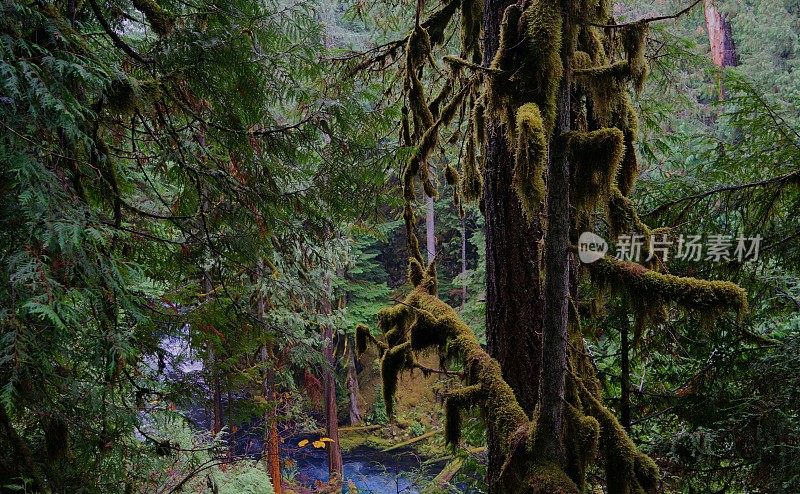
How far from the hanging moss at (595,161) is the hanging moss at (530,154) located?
14 centimetres

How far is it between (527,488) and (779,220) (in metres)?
2.91

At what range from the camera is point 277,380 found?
11.0 meters

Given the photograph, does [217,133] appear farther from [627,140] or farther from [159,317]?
[627,140]

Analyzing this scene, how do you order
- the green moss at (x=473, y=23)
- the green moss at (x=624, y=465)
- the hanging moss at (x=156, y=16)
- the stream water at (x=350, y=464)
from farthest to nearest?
the stream water at (x=350, y=464) → the green moss at (x=473, y=23) → the hanging moss at (x=156, y=16) → the green moss at (x=624, y=465)

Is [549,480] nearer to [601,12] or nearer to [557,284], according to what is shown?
[557,284]

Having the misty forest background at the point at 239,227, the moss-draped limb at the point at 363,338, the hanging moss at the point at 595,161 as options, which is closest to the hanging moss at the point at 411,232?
the misty forest background at the point at 239,227

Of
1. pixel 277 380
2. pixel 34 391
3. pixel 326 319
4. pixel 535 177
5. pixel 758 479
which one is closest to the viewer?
pixel 535 177

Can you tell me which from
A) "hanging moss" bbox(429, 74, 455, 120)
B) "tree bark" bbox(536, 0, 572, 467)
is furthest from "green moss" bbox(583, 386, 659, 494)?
"hanging moss" bbox(429, 74, 455, 120)

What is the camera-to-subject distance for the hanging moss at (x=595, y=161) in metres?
1.45

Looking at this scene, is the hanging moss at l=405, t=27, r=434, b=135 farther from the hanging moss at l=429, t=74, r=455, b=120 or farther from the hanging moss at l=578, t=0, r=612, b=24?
the hanging moss at l=578, t=0, r=612, b=24

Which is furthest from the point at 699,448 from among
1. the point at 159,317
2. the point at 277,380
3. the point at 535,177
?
the point at 277,380

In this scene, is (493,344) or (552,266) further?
(493,344)

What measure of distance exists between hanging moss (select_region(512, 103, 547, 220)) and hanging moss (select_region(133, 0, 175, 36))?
2.58 meters

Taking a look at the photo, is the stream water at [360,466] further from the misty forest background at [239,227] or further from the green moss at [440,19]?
the green moss at [440,19]
